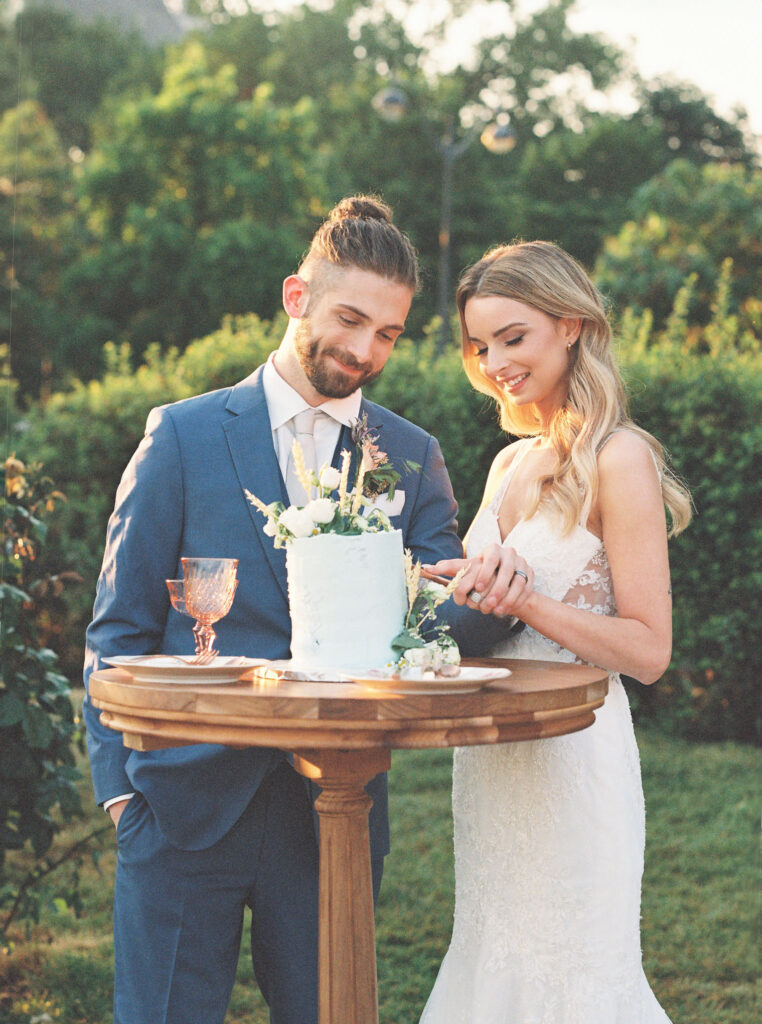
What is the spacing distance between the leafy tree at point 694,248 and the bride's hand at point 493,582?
1526 centimetres

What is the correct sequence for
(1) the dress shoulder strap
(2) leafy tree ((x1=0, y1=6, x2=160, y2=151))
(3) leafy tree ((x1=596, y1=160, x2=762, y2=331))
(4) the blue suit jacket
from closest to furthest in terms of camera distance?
(4) the blue suit jacket
(1) the dress shoulder strap
(3) leafy tree ((x1=596, y1=160, x2=762, y2=331))
(2) leafy tree ((x1=0, y1=6, x2=160, y2=151))

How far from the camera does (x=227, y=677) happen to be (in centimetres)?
201

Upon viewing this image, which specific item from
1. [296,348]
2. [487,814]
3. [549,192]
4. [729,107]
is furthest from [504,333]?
[729,107]

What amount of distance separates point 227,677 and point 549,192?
26688 mm

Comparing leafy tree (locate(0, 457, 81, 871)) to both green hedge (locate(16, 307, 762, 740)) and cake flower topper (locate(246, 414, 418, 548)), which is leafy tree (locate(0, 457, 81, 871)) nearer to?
cake flower topper (locate(246, 414, 418, 548))

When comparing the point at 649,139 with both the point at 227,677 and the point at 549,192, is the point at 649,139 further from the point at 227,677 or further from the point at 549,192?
the point at 227,677

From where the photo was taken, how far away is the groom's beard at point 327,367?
8.64 feet

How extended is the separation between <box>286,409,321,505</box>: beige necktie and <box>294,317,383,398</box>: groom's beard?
8 cm

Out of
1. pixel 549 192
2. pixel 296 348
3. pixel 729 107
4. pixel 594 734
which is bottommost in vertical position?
pixel 594 734

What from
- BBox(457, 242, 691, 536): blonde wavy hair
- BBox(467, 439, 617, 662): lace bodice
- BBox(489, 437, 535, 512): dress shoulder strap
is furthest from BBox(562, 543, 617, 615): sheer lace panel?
BBox(489, 437, 535, 512): dress shoulder strap

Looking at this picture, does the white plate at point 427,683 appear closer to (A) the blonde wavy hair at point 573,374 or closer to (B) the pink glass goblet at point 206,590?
(B) the pink glass goblet at point 206,590

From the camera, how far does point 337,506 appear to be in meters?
2.14

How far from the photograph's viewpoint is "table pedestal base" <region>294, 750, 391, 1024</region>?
2080mm

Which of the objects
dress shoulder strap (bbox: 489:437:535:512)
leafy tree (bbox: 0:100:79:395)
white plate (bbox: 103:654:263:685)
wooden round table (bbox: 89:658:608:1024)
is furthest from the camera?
leafy tree (bbox: 0:100:79:395)
